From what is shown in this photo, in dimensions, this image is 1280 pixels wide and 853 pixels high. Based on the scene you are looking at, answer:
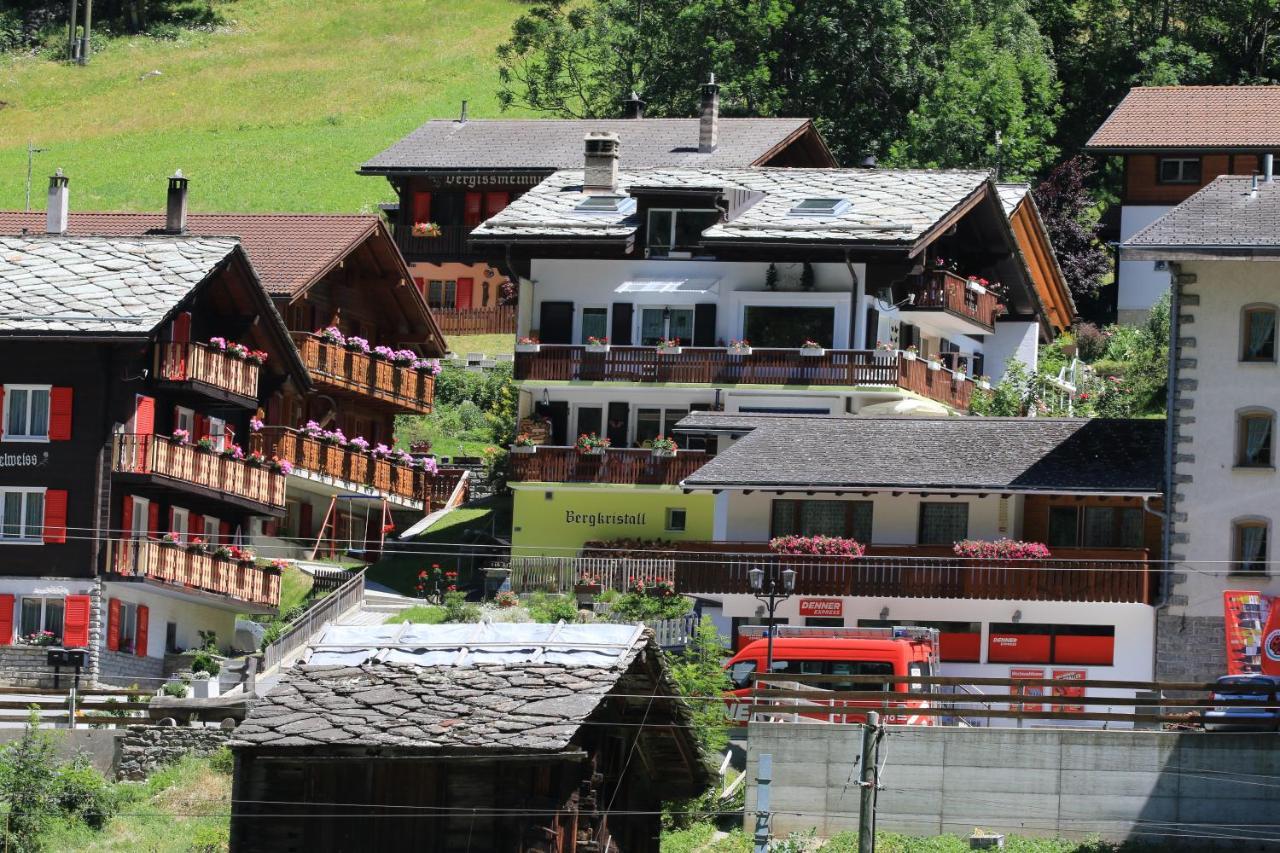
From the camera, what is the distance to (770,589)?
52969 millimetres

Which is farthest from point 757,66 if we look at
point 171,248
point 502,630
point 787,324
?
point 502,630

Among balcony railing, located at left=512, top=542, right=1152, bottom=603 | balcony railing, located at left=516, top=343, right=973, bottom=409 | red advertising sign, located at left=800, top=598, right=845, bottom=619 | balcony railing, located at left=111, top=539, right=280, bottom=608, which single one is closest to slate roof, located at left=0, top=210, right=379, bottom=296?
balcony railing, located at left=516, top=343, right=973, bottom=409

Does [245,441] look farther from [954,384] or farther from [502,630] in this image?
[502,630]

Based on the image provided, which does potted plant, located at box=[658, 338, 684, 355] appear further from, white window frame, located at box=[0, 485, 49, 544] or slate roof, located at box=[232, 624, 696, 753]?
slate roof, located at box=[232, 624, 696, 753]

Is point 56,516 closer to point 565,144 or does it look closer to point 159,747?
point 159,747

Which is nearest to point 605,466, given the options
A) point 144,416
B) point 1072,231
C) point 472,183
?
point 144,416

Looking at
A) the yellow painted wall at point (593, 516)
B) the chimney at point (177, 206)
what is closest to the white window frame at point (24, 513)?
the chimney at point (177, 206)

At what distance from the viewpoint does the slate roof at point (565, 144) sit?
85188 millimetres

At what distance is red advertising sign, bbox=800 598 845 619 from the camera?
57.2m

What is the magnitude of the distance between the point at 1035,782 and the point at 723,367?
2265 cm

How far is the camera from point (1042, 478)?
5728 cm

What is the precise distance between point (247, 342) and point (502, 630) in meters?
35.4

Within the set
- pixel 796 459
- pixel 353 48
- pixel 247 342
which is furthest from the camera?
pixel 353 48

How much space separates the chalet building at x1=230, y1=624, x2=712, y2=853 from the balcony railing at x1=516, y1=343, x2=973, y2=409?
36.2m
